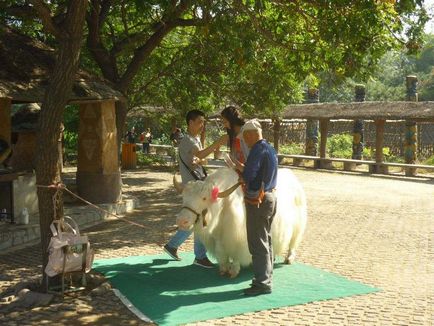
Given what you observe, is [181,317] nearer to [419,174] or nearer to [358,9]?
[358,9]

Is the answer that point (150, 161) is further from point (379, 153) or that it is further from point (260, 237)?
point (260, 237)

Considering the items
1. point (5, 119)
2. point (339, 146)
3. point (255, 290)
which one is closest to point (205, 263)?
point (255, 290)

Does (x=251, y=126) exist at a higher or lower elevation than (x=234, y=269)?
higher

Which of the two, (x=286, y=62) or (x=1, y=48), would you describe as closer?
(x=1, y=48)

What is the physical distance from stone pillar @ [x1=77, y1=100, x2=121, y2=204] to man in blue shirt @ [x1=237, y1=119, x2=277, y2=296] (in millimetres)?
6707

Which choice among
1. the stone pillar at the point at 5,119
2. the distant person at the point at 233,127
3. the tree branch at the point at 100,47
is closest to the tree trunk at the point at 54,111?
the distant person at the point at 233,127

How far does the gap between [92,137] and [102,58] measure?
208 centimetres

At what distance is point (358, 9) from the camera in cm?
842

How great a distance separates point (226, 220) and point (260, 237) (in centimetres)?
68

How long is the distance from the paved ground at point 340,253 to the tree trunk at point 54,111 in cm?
103

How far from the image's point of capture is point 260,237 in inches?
248

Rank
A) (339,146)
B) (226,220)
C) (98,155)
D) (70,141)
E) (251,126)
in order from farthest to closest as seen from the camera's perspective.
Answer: (339,146) < (70,141) < (98,155) < (226,220) < (251,126)

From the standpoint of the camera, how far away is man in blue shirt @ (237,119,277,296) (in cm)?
618

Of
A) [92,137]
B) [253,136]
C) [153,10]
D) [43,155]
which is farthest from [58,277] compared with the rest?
[153,10]
